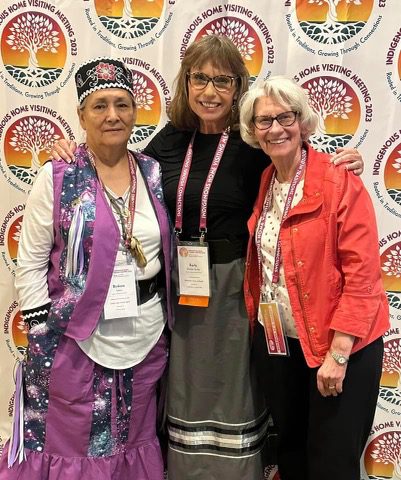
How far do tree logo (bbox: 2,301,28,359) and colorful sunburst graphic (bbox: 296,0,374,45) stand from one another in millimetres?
1622

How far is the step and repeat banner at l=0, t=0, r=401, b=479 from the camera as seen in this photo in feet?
5.94

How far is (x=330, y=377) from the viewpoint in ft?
4.54

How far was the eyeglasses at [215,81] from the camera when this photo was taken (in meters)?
1.62

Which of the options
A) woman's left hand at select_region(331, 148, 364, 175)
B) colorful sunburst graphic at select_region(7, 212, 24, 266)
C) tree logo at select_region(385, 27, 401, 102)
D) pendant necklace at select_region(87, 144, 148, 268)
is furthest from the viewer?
colorful sunburst graphic at select_region(7, 212, 24, 266)

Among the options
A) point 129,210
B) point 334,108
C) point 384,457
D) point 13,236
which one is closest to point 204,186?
point 129,210

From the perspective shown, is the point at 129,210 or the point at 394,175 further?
the point at 394,175

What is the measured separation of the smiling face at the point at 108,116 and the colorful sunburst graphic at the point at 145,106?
1.34ft

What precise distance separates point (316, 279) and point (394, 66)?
89cm

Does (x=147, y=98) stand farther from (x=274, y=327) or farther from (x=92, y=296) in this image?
(x=274, y=327)

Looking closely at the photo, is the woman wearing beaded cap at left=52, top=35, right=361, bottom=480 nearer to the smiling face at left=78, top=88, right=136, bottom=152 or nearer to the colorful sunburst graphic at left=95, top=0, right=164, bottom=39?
the smiling face at left=78, top=88, right=136, bottom=152

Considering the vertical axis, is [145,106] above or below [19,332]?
above

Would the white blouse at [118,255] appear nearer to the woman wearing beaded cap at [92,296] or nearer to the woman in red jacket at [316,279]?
the woman wearing beaded cap at [92,296]

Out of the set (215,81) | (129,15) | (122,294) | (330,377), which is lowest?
(330,377)

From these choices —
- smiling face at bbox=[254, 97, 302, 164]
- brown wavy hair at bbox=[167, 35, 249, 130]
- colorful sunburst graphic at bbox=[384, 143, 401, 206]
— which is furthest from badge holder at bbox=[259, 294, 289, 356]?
colorful sunburst graphic at bbox=[384, 143, 401, 206]
